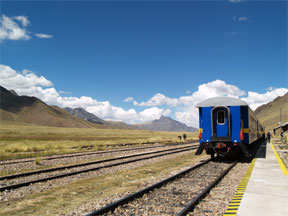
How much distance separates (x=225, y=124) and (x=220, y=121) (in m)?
0.35

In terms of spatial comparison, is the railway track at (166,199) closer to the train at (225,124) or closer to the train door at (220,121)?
the train at (225,124)

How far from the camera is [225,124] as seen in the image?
13766mm

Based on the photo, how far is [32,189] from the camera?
8469 millimetres

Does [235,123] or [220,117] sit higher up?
[220,117]

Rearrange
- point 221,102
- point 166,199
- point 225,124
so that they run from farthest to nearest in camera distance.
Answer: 1. point 221,102
2. point 225,124
3. point 166,199

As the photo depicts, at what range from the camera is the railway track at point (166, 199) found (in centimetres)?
579

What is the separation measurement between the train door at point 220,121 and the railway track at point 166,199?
14.7ft

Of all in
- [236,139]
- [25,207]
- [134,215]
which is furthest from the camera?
[236,139]

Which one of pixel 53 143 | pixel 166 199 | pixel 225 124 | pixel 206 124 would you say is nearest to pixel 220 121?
pixel 225 124

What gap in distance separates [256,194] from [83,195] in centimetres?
509

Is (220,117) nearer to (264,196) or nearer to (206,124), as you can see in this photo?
(206,124)

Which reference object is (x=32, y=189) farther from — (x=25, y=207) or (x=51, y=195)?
(x=25, y=207)

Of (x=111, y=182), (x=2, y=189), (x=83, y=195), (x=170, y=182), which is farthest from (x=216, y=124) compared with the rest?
(x=2, y=189)

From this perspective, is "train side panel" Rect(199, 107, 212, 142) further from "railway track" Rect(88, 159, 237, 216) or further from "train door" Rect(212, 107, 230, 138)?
"railway track" Rect(88, 159, 237, 216)
